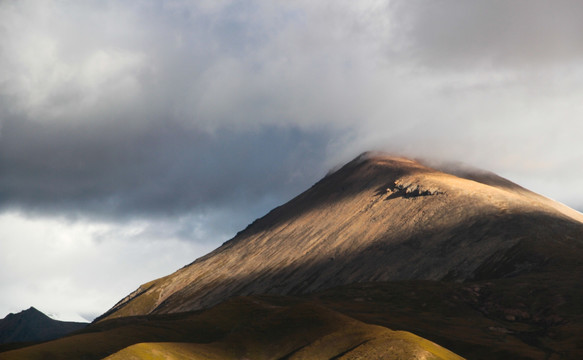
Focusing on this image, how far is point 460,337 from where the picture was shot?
192250mm

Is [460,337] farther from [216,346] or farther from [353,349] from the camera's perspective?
[216,346]

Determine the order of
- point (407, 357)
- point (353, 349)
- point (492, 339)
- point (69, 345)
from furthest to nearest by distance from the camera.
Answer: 1. point (492, 339)
2. point (69, 345)
3. point (353, 349)
4. point (407, 357)

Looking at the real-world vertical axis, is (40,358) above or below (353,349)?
above

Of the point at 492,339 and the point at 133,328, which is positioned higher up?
the point at 133,328

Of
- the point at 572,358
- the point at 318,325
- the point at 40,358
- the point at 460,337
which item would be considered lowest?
the point at 572,358

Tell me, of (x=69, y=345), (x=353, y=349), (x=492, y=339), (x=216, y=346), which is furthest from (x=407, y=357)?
(x=69, y=345)

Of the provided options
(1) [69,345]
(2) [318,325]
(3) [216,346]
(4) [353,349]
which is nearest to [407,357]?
(4) [353,349]

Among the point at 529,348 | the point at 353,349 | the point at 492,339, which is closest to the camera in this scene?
the point at 353,349

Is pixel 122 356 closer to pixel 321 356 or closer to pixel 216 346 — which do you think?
pixel 216 346

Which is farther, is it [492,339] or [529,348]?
[492,339]

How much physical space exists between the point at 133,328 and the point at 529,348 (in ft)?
382

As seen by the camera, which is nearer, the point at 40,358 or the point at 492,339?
the point at 40,358

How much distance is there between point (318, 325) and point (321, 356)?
62.7 feet

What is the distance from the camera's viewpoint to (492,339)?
194m
